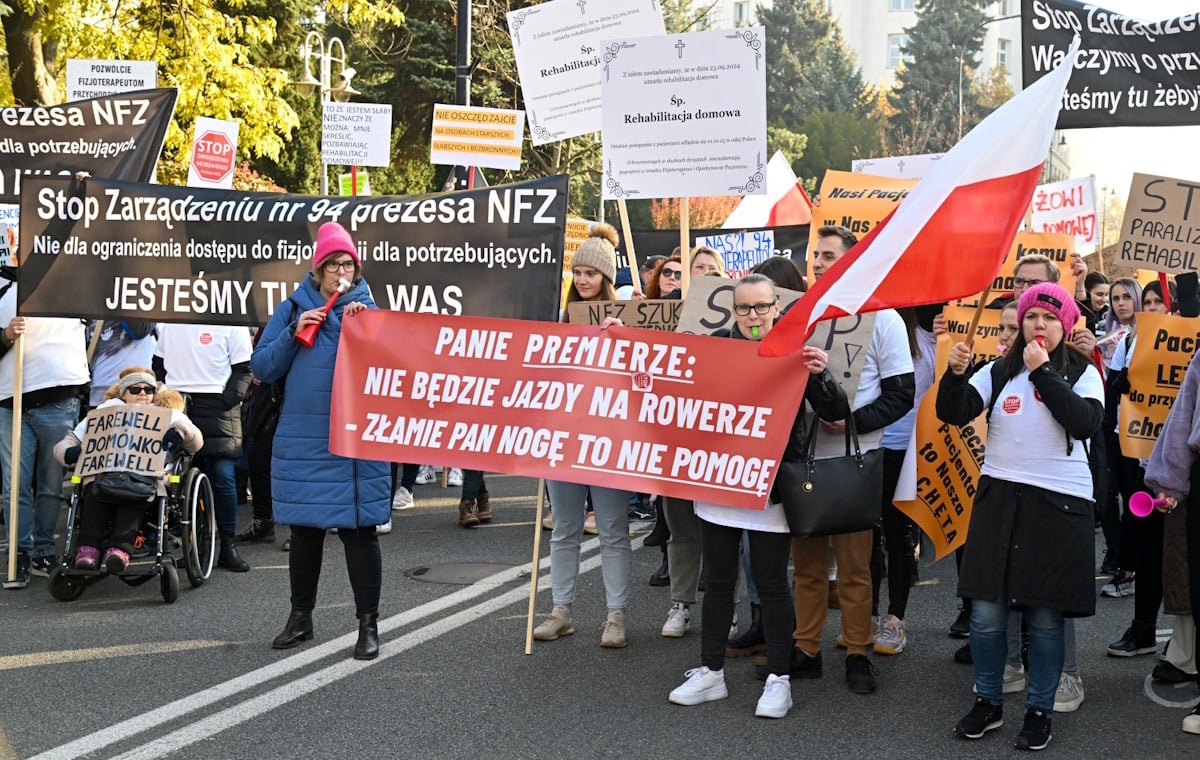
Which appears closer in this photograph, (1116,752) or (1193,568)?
(1116,752)

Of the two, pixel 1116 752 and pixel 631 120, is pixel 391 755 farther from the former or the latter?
pixel 631 120

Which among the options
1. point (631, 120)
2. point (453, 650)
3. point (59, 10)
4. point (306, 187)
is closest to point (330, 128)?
point (59, 10)

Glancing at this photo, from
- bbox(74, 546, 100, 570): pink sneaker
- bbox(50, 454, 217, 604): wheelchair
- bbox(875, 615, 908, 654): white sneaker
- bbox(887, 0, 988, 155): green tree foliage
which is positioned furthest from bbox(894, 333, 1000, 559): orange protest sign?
bbox(887, 0, 988, 155): green tree foliage

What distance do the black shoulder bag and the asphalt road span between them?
81cm

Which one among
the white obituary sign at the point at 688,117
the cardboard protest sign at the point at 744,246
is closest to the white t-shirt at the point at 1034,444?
the white obituary sign at the point at 688,117

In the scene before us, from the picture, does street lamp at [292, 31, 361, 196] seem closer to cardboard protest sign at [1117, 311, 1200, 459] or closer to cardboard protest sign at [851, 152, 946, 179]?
cardboard protest sign at [851, 152, 946, 179]

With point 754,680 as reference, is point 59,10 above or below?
above

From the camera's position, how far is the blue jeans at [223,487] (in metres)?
8.70

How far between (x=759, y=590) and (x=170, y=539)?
4.02m

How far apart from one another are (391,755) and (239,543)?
4.90 metres

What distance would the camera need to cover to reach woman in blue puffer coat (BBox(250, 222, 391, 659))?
6.36 m

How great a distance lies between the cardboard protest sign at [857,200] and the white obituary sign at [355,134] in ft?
26.4

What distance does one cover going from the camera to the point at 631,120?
24.7 ft

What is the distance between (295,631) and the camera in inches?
262
